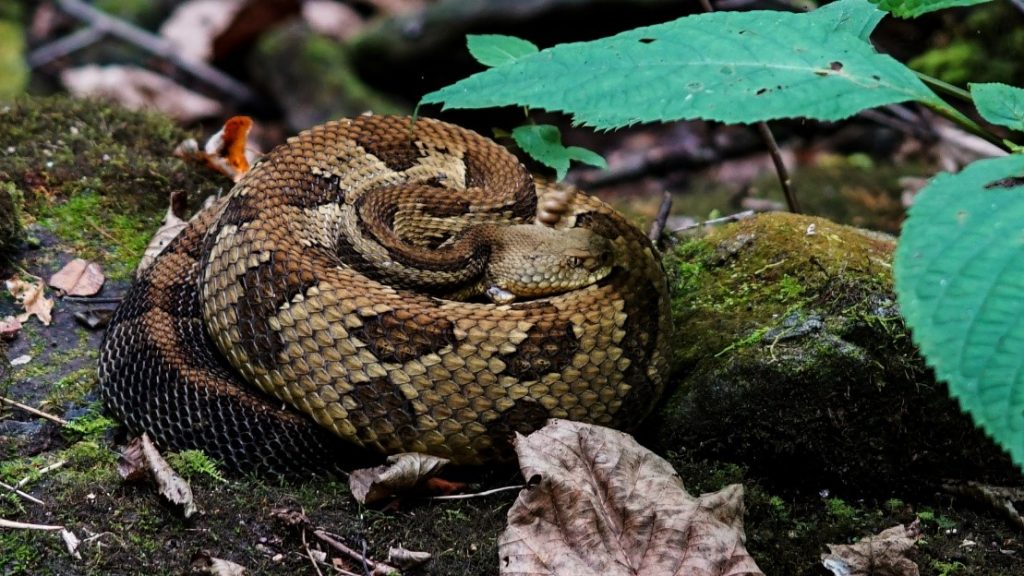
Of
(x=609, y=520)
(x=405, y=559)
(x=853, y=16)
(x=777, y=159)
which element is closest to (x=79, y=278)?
(x=405, y=559)

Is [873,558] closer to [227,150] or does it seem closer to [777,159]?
[777,159]

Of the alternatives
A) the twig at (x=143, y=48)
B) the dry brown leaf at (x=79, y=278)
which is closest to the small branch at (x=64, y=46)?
the twig at (x=143, y=48)

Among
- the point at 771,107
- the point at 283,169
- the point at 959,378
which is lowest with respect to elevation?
the point at 283,169

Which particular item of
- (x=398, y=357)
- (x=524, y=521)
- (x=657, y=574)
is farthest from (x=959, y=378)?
(x=398, y=357)

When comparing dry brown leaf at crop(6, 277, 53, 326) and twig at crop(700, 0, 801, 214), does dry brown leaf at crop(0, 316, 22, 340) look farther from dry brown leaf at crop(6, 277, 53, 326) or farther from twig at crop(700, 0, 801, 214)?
twig at crop(700, 0, 801, 214)

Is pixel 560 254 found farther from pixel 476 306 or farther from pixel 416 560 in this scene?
pixel 416 560

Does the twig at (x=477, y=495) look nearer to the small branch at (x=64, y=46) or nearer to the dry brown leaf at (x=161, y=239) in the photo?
the dry brown leaf at (x=161, y=239)

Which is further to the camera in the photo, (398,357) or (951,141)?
(951,141)
